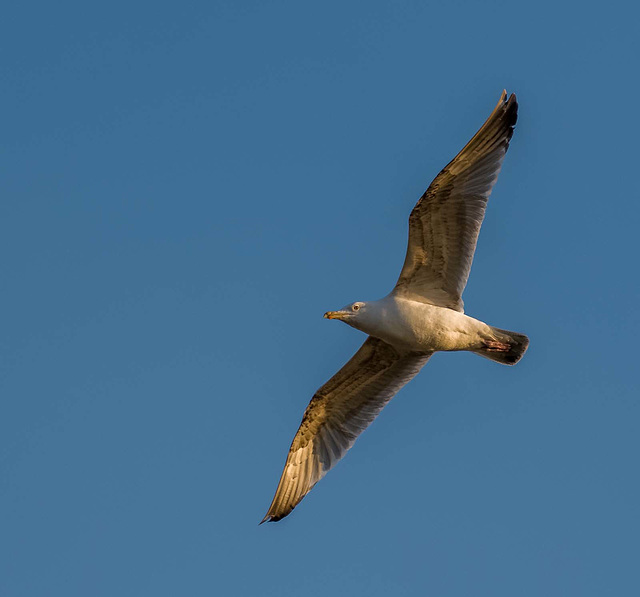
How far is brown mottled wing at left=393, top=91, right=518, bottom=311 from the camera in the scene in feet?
53.2

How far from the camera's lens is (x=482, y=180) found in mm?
16266

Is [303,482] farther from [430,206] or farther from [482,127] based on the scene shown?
[482,127]

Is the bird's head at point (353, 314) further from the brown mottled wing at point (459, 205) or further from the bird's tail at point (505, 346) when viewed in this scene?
the bird's tail at point (505, 346)

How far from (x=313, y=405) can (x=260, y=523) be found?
1.96m

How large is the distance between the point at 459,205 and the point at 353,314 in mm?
2140

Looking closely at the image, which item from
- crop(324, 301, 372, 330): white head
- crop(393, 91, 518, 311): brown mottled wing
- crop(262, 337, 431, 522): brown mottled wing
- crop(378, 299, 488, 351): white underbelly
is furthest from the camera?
crop(262, 337, 431, 522): brown mottled wing

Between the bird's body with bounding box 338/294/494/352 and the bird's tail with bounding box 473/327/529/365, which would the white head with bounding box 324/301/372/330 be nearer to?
the bird's body with bounding box 338/294/494/352

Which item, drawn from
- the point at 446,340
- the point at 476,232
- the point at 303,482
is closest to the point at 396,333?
the point at 446,340

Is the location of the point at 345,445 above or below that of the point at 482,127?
below

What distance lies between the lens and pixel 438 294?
661 inches

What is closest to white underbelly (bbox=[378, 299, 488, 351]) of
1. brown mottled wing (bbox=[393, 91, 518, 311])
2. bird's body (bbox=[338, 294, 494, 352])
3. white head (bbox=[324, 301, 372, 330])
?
bird's body (bbox=[338, 294, 494, 352])

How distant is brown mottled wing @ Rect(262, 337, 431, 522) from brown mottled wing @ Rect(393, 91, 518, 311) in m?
1.83

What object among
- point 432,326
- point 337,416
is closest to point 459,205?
point 432,326

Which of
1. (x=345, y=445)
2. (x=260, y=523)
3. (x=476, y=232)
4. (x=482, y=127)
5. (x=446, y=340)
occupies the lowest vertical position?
(x=260, y=523)
